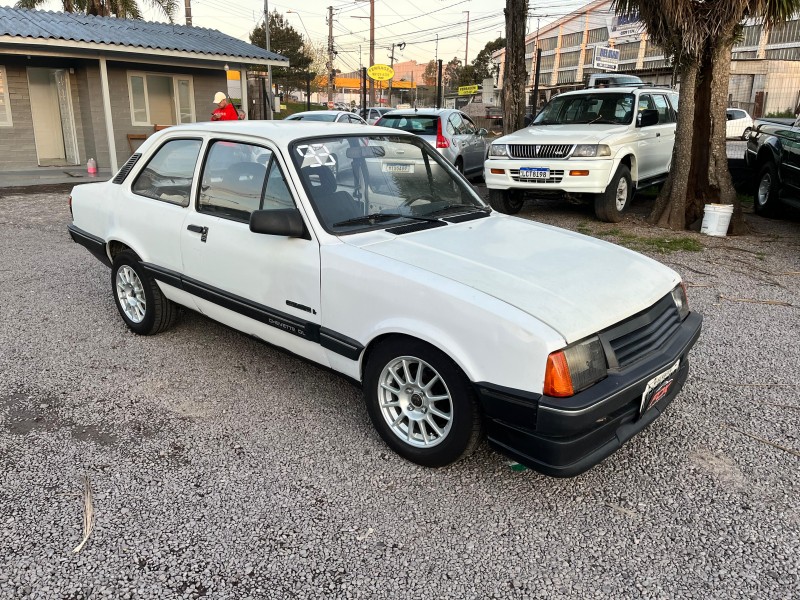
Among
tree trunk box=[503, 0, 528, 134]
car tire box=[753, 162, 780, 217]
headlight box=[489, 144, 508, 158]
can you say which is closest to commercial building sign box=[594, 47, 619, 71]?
tree trunk box=[503, 0, 528, 134]

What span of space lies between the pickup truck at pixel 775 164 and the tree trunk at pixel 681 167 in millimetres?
1302

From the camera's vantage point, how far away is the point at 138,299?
4.77 m

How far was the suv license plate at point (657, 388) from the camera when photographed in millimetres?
2821

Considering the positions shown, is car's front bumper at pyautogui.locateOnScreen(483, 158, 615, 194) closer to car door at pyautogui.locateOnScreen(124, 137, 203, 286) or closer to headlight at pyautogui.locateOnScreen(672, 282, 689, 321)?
headlight at pyautogui.locateOnScreen(672, 282, 689, 321)

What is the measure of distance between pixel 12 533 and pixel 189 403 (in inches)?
50.4

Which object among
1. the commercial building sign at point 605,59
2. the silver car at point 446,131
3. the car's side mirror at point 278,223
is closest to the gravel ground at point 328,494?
the car's side mirror at point 278,223

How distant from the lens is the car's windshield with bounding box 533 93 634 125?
952 centimetres

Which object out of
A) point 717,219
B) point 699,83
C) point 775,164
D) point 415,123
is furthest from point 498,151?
point 775,164

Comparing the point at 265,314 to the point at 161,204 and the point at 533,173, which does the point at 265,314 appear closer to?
the point at 161,204

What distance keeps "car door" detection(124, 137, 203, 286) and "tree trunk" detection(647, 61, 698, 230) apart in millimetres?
6842

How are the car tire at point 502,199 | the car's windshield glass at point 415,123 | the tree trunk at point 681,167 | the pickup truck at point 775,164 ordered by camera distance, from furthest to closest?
the car's windshield glass at point 415,123 → the car tire at point 502,199 → the pickup truck at point 775,164 → the tree trunk at point 681,167

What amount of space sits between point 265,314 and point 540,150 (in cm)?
634

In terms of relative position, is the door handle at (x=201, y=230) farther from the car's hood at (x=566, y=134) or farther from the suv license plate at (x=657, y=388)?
the car's hood at (x=566, y=134)

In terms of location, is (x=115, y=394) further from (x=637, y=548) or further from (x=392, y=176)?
(x=637, y=548)
